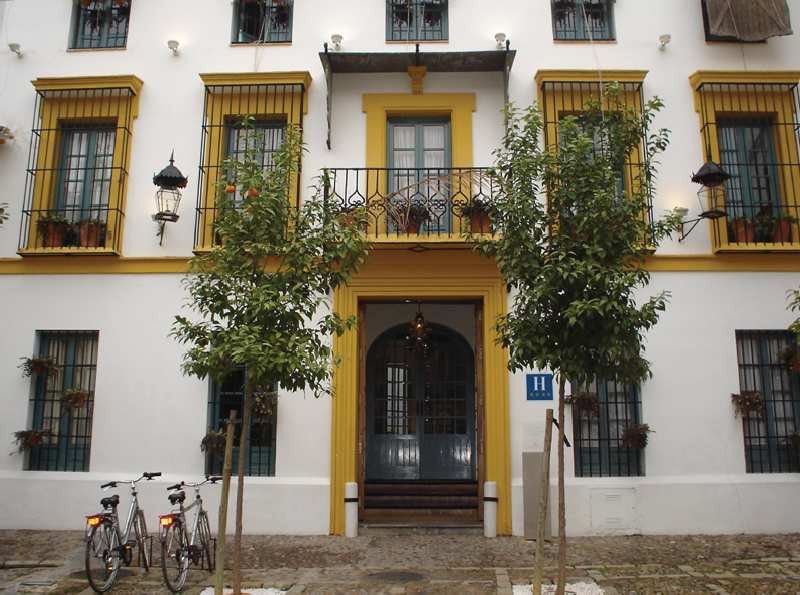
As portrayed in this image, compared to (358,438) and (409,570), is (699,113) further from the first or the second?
(409,570)

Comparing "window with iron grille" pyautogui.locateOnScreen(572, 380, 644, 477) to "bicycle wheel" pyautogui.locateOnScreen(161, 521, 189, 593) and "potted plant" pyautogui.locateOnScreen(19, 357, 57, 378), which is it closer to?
"bicycle wheel" pyautogui.locateOnScreen(161, 521, 189, 593)

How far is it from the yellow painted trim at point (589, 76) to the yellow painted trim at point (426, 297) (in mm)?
3033

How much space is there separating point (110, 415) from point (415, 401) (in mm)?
5494

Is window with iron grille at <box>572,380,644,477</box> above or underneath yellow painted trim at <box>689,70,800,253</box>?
underneath

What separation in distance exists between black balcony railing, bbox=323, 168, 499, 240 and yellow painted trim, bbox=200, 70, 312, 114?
61.8 inches

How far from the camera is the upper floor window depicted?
1027cm

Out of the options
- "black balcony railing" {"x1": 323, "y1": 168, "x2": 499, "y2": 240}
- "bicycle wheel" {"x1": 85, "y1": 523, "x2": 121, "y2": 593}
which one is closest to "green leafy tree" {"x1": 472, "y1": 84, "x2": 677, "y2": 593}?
"black balcony railing" {"x1": 323, "y1": 168, "x2": 499, "y2": 240}

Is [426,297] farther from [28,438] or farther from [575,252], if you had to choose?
[28,438]

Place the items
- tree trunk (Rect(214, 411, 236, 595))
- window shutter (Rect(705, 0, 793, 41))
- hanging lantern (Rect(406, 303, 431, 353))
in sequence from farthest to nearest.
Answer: hanging lantern (Rect(406, 303, 431, 353)), window shutter (Rect(705, 0, 793, 41)), tree trunk (Rect(214, 411, 236, 595))

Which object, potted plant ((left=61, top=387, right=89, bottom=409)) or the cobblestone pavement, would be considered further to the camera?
potted plant ((left=61, top=387, right=89, bottom=409))

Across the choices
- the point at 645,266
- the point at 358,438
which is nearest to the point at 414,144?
the point at 645,266

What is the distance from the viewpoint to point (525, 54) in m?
10.6

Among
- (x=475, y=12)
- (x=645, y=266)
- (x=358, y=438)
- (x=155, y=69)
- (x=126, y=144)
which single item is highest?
(x=475, y=12)

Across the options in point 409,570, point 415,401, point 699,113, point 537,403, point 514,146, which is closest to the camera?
point 514,146
